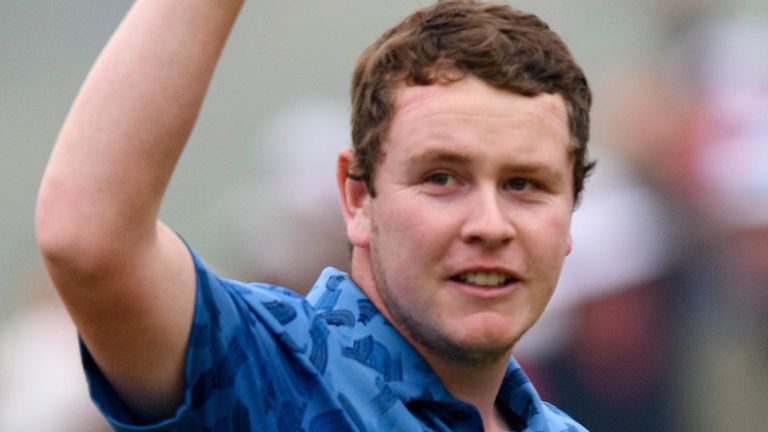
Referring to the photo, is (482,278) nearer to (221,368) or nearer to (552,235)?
(552,235)

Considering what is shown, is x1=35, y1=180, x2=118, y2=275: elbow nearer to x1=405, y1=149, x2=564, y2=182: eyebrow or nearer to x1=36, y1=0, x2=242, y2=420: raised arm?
x1=36, y1=0, x2=242, y2=420: raised arm

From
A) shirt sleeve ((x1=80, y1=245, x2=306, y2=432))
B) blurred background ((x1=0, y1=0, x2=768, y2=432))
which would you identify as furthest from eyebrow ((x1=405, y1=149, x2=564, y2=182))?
blurred background ((x1=0, y1=0, x2=768, y2=432))

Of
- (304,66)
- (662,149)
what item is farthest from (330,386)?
(304,66)

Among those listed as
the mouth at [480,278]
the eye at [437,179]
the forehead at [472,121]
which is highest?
the forehead at [472,121]

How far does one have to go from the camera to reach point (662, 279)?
5824 millimetres

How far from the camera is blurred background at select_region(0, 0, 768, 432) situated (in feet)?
18.6

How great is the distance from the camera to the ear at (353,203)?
291cm

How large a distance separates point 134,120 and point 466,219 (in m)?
0.70

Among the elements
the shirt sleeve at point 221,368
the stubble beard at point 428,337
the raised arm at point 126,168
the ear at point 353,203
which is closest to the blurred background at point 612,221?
the ear at point 353,203

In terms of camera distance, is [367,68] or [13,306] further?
[13,306]

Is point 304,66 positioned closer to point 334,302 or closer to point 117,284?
point 334,302

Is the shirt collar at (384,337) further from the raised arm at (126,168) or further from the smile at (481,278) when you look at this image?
the raised arm at (126,168)

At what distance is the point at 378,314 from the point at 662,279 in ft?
10.2

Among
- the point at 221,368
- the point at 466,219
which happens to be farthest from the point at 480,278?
the point at 221,368
